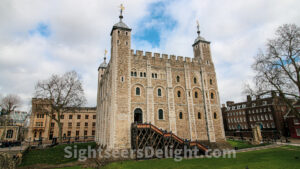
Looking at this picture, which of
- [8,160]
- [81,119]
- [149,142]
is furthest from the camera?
[81,119]

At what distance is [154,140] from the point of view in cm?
2008

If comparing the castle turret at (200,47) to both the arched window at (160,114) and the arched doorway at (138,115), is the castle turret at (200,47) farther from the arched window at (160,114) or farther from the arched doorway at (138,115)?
the arched doorway at (138,115)

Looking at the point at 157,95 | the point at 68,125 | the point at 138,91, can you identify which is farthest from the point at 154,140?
Result: the point at 68,125

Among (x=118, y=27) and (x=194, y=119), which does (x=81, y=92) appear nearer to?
(x=118, y=27)

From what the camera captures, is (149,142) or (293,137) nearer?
(149,142)

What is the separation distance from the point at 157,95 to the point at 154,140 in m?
7.26

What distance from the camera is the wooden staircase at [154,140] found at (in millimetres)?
19688

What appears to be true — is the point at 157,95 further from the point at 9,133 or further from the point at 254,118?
the point at 9,133

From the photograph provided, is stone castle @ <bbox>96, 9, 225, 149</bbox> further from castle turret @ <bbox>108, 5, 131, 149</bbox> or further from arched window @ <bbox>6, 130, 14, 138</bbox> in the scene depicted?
arched window @ <bbox>6, 130, 14, 138</bbox>

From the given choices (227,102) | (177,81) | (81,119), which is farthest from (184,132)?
(227,102)

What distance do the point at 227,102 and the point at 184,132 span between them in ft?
138

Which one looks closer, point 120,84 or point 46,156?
point 46,156

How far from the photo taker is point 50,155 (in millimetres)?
21609

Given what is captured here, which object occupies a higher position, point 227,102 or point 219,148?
point 227,102
